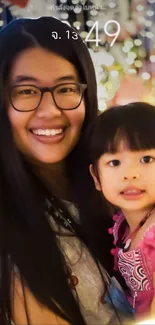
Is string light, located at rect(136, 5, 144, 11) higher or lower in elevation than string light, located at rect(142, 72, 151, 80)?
higher

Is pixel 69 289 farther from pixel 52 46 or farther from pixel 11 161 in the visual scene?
pixel 52 46

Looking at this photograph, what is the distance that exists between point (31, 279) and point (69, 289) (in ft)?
0.22

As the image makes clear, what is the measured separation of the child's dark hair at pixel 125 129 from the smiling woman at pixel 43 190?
0.07m

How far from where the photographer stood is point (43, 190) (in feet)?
2.87

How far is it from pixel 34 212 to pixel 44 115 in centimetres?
17

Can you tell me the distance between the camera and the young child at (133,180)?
74 cm

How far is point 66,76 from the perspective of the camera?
2.70 ft

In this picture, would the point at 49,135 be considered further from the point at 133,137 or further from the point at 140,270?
the point at 140,270

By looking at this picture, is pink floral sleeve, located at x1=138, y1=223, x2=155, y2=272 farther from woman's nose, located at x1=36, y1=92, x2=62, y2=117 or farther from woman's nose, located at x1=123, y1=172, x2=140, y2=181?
woman's nose, located at x1=36, y1=92, x2=62, y2=117

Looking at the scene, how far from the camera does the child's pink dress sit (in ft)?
2.41

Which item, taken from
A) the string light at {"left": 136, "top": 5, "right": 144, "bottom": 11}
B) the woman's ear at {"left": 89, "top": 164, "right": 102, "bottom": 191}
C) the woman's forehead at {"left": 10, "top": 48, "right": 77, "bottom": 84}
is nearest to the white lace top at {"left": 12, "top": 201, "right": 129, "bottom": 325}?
the woman's ear at {"left": 89, "top": 164, "right": 102, "bottom": 191}

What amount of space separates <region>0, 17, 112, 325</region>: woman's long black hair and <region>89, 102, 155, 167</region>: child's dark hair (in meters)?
0.06

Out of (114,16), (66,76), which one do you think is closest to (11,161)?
(66,76)

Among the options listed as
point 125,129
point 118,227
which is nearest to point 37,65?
point 125,129
